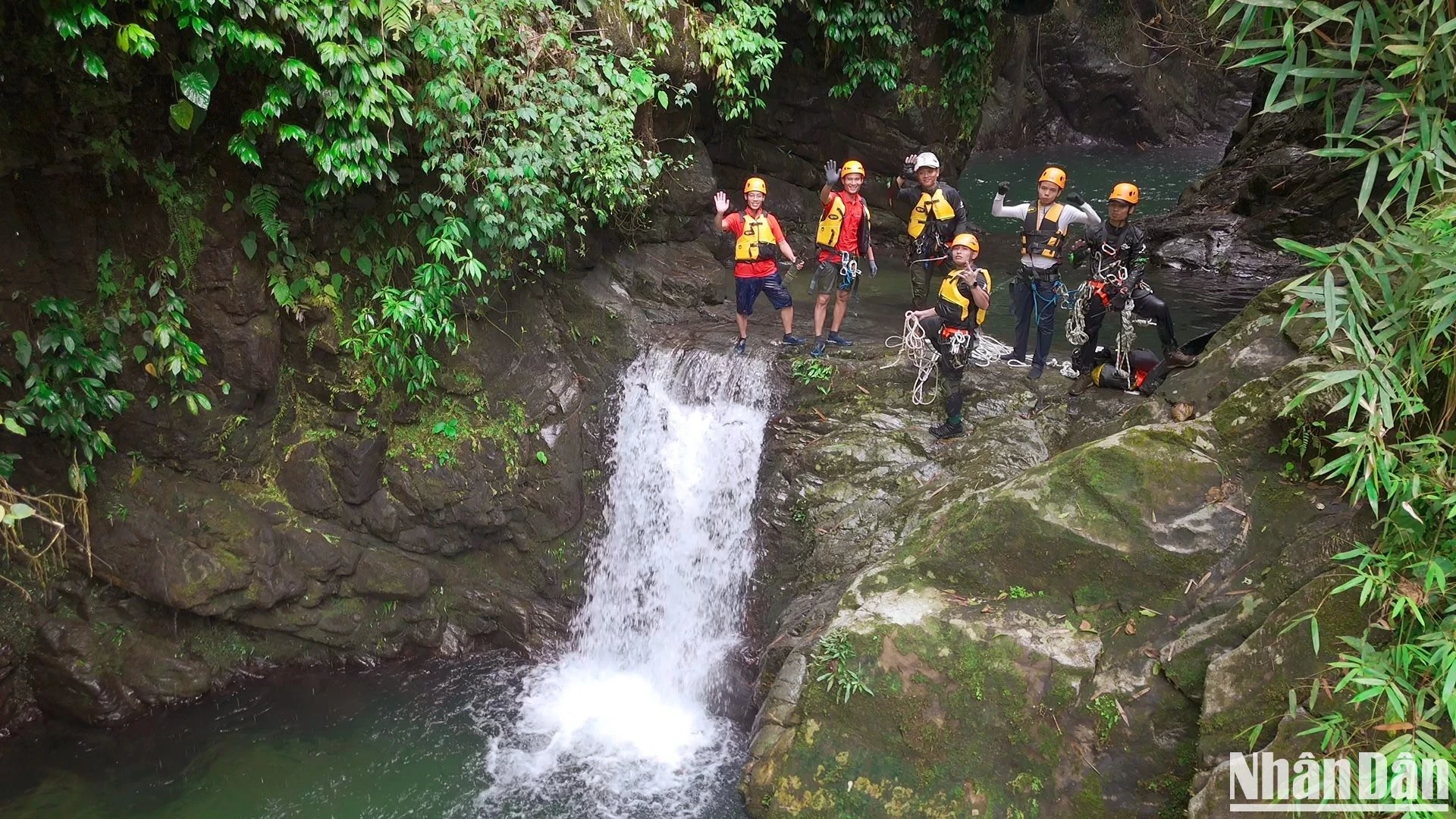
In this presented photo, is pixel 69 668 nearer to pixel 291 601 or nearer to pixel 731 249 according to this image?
pixel 291 601

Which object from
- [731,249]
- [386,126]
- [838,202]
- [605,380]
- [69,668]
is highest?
[731,249]

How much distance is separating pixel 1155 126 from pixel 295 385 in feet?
91.3

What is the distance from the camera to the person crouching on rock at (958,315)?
6.91 meters

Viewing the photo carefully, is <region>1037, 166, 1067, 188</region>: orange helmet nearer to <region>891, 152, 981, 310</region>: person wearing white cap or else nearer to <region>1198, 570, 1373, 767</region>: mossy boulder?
<region>891, 152, 981, 310</region>: person wearing white cap

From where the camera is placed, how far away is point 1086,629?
5.01m

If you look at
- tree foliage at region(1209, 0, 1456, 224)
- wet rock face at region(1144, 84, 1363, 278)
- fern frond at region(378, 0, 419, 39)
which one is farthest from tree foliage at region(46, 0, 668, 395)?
wet rock face at region(1144, 84, 1363, 278)

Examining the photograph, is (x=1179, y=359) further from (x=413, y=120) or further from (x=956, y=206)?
(x=413, y=120)

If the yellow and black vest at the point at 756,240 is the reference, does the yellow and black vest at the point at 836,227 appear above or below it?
above

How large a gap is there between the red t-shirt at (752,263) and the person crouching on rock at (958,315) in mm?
1663

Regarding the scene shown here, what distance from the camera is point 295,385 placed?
7461mm

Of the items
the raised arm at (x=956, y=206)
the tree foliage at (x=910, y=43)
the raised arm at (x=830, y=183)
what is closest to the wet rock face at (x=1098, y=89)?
the tree foliage at (x=910, y=43)

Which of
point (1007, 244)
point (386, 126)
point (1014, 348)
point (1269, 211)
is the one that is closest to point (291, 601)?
point (386, 126)

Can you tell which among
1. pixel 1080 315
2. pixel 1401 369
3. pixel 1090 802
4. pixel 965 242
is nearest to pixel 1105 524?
pixel 1090 802

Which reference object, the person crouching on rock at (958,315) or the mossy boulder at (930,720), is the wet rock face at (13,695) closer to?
the mossy boulder at (930,720)
